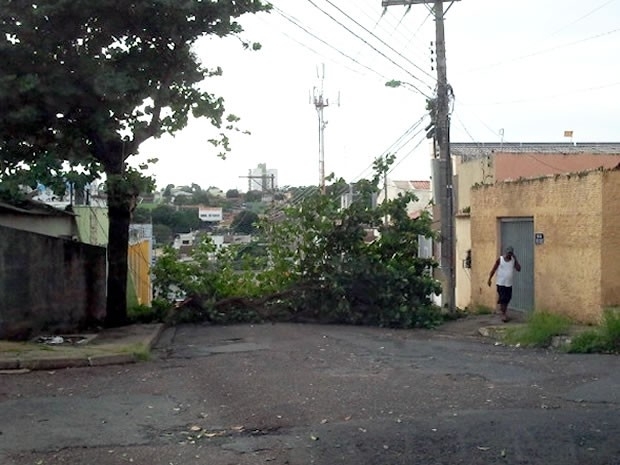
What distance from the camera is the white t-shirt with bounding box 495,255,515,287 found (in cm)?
1770

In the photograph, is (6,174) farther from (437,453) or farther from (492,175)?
(492,175)

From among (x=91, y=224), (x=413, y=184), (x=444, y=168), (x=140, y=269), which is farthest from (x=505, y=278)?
(x=413, y=184)

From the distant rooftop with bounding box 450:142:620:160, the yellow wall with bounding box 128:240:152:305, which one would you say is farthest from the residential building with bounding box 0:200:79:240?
the distant rooftop with bounding box 450:142:620:160

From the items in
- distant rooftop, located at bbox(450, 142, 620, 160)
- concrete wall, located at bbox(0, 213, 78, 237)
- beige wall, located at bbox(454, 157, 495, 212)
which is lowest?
concrete wall, located at bbox(0, 213, 78, 237)

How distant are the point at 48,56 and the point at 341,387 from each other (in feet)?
28.5

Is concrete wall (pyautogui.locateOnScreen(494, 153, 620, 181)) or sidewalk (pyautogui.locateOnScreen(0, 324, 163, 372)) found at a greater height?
concrete wall (pyautogui.locateOnScreen(494, 153, 620, 181))

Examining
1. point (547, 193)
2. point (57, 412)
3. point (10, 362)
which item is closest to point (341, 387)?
point (57, 412)

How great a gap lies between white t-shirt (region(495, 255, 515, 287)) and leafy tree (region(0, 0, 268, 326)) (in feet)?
21.9

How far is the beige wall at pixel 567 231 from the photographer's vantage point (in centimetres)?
1546

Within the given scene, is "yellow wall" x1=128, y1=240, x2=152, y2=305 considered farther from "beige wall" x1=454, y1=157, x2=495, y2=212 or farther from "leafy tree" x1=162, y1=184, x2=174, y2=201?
"leafy tree" x1=162, y1=184, x2=174, y2=201

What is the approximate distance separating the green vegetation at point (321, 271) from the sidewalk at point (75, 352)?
360cm

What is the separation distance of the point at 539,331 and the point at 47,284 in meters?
8.50

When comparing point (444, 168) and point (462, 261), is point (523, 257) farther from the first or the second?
point (462, 261)

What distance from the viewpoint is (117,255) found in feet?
56.0
